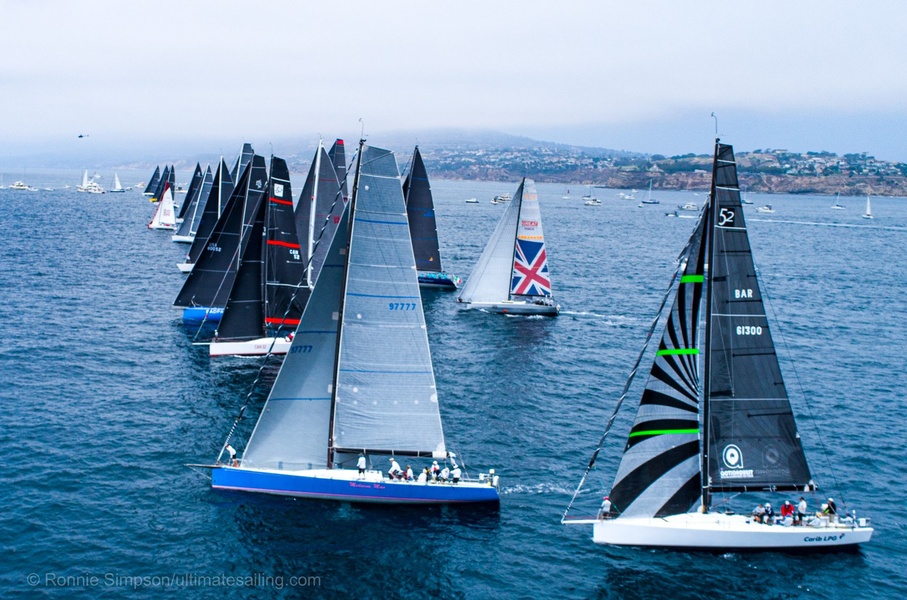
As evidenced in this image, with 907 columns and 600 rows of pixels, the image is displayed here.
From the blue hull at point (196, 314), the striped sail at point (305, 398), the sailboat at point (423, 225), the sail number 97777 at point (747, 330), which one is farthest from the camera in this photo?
the sailboat at point (423, 225)

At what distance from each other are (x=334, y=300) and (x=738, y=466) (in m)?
18.9

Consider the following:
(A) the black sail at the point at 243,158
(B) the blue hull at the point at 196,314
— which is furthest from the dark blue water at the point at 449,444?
(A) the black sail at the point at 243,158

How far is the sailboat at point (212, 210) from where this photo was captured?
75.2 metres

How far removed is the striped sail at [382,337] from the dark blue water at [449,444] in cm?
359

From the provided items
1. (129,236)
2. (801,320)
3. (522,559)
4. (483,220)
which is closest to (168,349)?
(522,559)

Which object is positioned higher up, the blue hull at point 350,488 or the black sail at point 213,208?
the black sail at point 213,208

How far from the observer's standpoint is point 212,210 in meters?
75.3

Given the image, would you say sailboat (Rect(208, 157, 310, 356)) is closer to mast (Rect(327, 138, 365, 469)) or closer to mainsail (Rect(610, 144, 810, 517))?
mast (Rect(327, 138, 365, 469))

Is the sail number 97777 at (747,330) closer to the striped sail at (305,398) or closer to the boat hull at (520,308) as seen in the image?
the striped sail at (305,398)

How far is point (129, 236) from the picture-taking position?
4978 inches

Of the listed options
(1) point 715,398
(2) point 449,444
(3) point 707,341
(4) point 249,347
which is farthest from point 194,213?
(1) point 715,398

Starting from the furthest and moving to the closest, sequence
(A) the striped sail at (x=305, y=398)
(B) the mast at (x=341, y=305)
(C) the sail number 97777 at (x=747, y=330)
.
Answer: (A) the striped sail at (x=305, y=398) → (B) the mast at (x=341, y=305) → (C) the sail number 97777 at (x=747, y=330)

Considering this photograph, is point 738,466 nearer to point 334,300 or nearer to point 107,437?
point 334,300

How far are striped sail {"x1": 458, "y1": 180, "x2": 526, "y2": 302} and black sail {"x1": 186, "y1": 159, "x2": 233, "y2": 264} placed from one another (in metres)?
25.7
